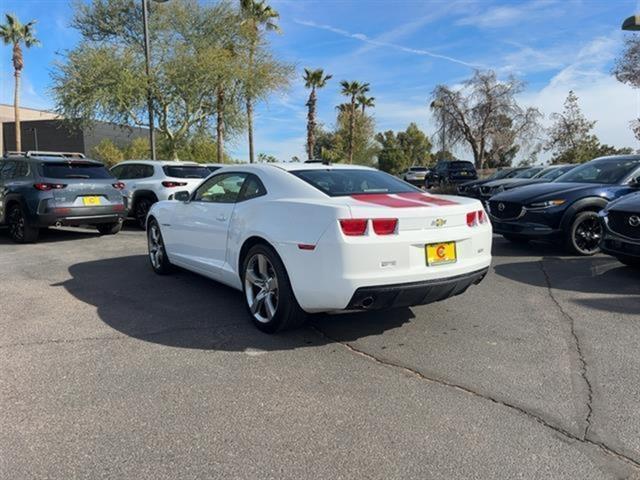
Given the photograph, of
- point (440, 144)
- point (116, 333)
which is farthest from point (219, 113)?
point (116, 333)

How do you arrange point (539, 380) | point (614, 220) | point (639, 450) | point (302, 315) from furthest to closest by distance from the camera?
point (614, 220) → point (302, 315) → point (539, 380) → point (639, 450)

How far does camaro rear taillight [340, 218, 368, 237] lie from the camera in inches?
150

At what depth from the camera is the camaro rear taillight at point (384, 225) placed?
12.7ft

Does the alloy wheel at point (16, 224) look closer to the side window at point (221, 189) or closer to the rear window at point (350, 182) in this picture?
the side window at point (221, 189)

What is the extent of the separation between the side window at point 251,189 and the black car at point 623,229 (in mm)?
4520

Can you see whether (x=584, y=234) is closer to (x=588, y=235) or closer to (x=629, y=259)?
(x=588, y=235)

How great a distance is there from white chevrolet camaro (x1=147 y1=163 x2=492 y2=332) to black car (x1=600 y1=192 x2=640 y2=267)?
268 centimetres

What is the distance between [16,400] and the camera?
10.7ft

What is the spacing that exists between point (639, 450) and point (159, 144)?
2510 centimetres

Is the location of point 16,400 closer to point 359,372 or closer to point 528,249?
point 359,372

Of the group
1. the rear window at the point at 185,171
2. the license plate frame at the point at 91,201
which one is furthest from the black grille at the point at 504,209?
the license plate frame at the point at 91,201

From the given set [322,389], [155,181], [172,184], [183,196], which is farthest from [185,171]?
[322,389]

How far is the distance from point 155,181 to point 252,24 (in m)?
17.5

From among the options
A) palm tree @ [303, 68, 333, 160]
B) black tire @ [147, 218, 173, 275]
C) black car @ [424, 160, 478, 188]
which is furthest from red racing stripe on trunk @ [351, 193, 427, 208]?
palm tree @ [303, 68, 333, 160]
